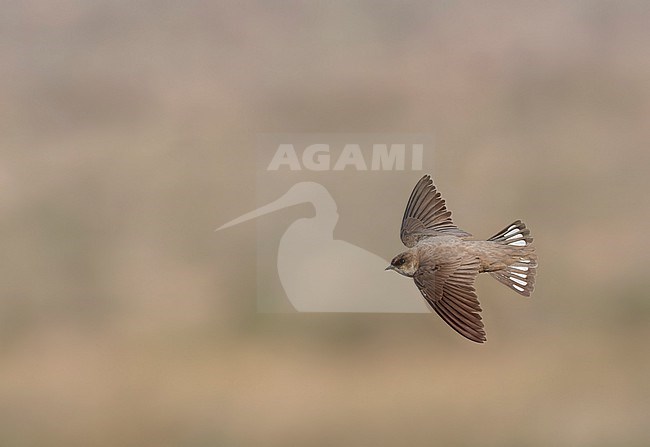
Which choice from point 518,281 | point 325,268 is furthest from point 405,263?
point 518,281

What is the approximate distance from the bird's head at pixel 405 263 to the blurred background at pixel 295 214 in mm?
45

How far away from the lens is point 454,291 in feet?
5.08

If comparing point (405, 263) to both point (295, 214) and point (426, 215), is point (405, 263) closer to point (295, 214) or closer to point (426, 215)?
point (426, 215)

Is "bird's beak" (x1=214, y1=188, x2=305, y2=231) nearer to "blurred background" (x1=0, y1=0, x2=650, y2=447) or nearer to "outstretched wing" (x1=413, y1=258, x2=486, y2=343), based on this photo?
"blurred background" (x1=0, y1=0, x2=650, y2=447)

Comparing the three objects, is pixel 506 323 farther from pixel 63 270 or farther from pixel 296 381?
pixel 63 270

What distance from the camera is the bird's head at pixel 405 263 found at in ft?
5.32

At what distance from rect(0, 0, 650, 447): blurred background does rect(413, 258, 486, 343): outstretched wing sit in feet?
0.48

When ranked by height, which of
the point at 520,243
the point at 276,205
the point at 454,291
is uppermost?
the point at 276,205

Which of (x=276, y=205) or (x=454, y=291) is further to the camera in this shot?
(x=276, y=205)

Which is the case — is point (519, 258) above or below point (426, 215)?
below

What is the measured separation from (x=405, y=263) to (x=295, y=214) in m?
0.37

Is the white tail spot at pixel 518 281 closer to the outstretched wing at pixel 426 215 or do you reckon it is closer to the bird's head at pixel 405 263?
the outstretched wing at pixel 426 215

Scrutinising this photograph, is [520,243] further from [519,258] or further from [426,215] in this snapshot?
[426,215]

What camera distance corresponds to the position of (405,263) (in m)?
1.64
